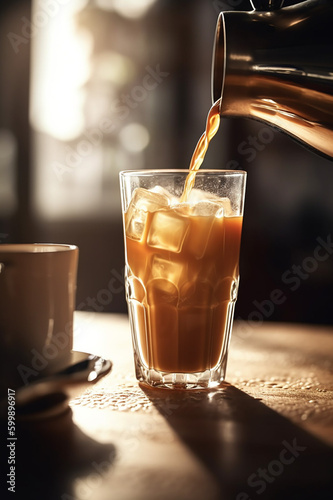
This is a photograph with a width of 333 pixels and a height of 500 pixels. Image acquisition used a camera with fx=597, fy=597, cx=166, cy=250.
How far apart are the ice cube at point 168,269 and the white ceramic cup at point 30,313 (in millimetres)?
154

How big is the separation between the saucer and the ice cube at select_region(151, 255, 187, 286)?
0.59 feet

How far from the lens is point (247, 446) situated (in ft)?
1.79

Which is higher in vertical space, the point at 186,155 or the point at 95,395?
the point at 186,155

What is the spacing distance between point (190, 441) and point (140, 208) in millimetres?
330

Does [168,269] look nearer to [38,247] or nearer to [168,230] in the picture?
[168,230]

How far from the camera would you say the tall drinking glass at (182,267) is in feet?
2.51

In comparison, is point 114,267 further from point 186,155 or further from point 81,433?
point 81,433

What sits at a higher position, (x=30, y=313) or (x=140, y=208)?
(x=140, y=208)

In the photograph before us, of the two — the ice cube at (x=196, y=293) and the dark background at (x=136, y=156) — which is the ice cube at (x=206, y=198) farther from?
the dark background at (x=136, y=156)

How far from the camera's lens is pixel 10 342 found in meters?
0.63

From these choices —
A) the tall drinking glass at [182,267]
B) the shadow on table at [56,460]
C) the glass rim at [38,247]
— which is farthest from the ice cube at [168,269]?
the shadow on table at [56,460]

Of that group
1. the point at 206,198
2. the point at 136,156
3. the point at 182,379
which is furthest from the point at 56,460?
the point at 136,156

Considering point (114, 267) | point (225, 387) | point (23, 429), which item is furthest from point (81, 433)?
point (114, 267)

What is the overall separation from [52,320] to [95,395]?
0.39ft
